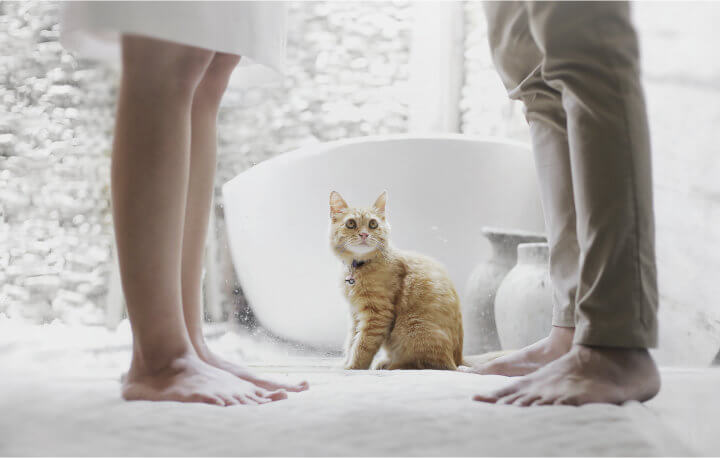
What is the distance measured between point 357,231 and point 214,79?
1.71 ft

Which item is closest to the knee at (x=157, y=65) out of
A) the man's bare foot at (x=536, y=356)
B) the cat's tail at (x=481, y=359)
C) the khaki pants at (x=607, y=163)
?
the khaki pants at (x=607, y=163)

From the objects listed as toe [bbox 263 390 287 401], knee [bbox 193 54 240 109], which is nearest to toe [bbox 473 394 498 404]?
toe [bbox 263 390 287 401]

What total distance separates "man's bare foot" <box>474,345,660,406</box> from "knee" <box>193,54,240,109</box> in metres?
0.57

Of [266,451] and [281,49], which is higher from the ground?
[281,49]

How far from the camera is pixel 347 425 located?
0.52m

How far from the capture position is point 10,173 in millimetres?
1999

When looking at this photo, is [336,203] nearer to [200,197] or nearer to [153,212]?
[200,197]

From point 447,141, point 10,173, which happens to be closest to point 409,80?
point 447,141

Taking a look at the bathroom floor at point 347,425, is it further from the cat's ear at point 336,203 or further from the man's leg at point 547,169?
the cat's ear at point 336,203

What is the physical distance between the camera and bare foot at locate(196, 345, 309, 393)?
74 cm

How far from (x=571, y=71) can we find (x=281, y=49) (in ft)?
1.35

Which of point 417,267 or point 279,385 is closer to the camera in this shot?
point 279,385

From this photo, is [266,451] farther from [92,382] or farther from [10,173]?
[10,173]

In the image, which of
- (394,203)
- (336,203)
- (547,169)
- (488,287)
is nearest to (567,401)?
(547,169)
